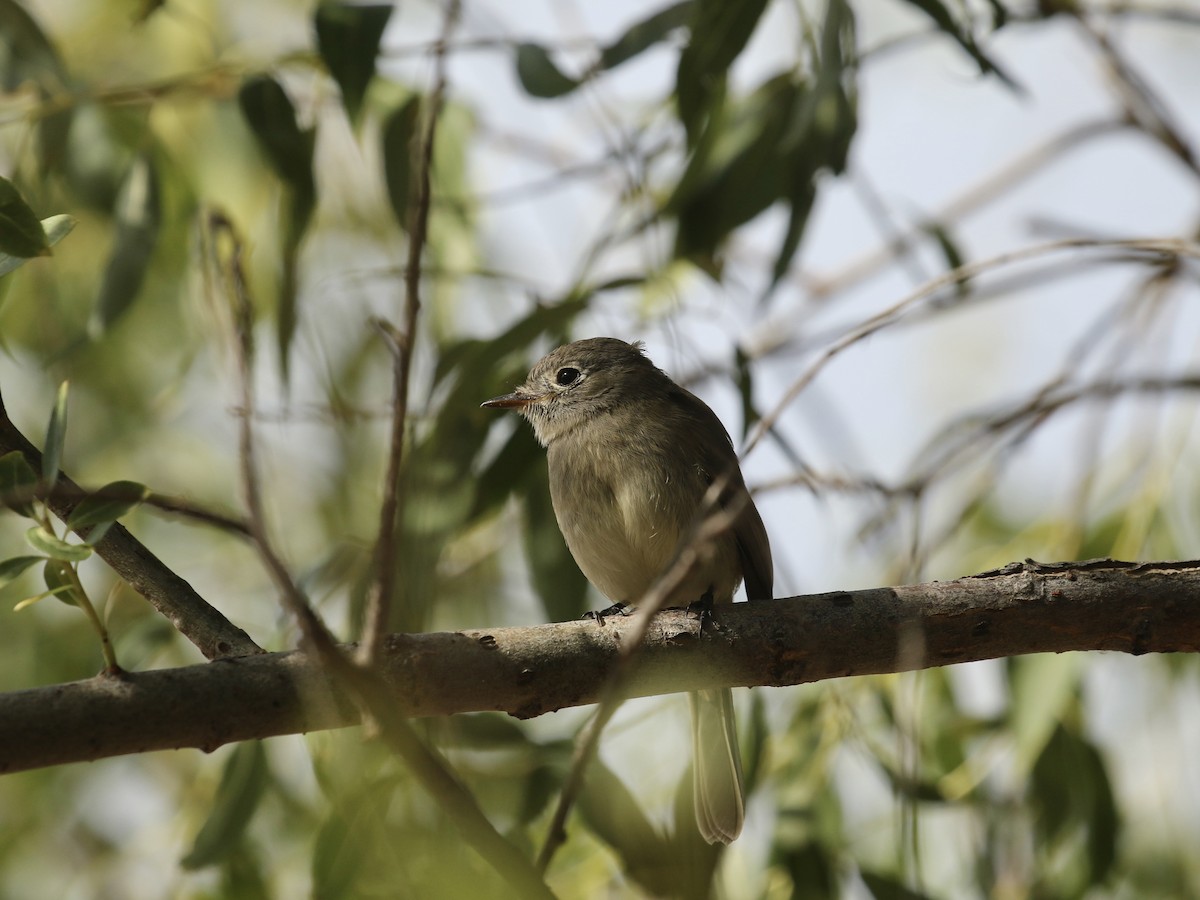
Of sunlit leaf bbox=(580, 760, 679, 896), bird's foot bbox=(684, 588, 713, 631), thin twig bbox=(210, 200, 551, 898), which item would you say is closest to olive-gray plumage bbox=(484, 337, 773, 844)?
sunlit leaf bbox=(580, 760, 679, 896)

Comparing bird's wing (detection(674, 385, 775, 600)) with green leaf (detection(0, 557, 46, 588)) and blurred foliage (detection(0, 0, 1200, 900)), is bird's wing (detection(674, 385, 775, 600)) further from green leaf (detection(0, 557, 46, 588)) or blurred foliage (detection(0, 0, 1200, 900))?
green leaf (detection(0, 557, 46, 588))

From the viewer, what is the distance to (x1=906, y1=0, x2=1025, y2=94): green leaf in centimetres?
304

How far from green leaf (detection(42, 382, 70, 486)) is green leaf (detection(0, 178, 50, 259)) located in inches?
8.8

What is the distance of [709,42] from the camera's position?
329 centimetres

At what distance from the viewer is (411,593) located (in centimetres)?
175

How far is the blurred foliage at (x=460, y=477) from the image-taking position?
10.2ft

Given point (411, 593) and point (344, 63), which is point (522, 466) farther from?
point (411, 593)

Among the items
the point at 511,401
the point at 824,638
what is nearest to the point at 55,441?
the point at 824,638

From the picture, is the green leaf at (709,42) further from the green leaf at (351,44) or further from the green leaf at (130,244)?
the green leaf at (130,244)

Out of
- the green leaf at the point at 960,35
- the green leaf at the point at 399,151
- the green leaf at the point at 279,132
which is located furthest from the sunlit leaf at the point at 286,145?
the green leaf at the point at 960,35

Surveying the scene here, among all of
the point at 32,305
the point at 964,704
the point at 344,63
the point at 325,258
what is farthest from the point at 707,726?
the point at 32,305

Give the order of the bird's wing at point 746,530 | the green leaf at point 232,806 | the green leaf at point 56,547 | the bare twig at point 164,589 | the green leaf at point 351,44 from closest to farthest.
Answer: the green leaf at point 56,547, the bare twig at point 164,589, the green leaf at point 232,806, the green leaf at point 351,44, the bird's wing at point 746,530

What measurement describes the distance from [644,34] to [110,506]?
2156 millimetres

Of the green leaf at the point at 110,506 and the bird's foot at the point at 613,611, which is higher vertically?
the bird's foot at the point at 613,611
